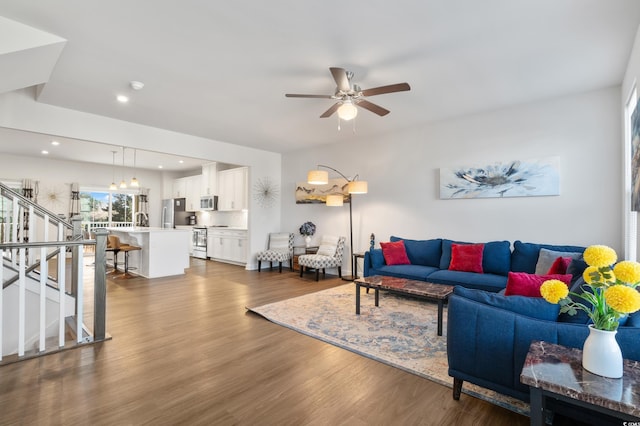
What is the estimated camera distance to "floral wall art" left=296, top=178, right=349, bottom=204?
650cm

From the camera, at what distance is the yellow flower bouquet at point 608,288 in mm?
1309

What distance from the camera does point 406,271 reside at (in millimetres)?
4699

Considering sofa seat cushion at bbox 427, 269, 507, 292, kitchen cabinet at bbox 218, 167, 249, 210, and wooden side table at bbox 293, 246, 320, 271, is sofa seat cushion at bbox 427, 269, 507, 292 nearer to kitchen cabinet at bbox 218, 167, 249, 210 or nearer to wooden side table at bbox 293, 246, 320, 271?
wooden side table at bbox 293, 246, 320, 271


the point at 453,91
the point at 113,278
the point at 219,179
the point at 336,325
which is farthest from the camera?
the point at 219,179

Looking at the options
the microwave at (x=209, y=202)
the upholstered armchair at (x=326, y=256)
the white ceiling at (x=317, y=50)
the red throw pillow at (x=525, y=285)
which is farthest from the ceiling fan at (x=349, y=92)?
the microwave at (x=209, y=202)

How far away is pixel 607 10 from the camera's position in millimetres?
2459

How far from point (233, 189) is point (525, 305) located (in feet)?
24.4

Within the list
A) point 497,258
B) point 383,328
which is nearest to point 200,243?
point 383,328

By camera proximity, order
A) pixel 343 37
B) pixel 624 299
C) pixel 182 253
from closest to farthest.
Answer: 1. pixel 624 299
2. pixel 343 37
3. pixel 182 253

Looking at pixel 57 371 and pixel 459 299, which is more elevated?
pixel 459 299

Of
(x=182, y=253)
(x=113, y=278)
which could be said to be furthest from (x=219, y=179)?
(x=113, y=278)

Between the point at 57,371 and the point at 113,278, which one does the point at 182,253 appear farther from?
the point at 57,371

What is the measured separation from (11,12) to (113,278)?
4858 millimetres

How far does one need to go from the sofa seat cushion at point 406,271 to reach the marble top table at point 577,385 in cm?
291
